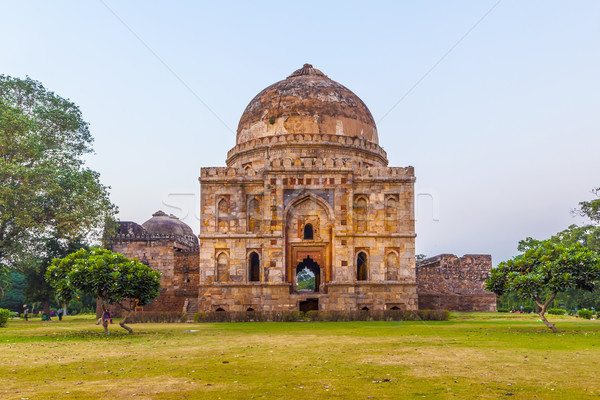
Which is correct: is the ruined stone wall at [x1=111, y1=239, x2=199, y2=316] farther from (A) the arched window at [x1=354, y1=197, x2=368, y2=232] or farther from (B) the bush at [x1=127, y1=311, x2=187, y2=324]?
(A) the arched window at [x1=354, y1=197, x2=368, y2=232]

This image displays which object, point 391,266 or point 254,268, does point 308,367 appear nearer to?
point 391,266

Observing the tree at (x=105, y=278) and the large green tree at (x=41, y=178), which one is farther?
the large green tree at (x=41, y=178)

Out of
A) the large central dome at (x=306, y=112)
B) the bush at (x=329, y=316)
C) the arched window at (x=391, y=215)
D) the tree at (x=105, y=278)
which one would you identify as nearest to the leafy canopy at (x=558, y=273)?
the bush at (x=329, y=316)

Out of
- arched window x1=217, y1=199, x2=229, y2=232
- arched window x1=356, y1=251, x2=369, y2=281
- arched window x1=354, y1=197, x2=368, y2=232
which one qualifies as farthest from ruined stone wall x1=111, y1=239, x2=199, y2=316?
arched window x1=354, y1=197, x2=368, y2=232

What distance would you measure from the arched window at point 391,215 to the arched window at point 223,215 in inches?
334

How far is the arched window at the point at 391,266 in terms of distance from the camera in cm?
3002

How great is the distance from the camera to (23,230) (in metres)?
31.5

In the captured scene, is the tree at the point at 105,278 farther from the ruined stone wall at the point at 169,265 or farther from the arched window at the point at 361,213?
the ruined stone wall at the point at 169,265

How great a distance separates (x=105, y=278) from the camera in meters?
18.8

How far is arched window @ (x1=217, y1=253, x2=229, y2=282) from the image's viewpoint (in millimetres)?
30047

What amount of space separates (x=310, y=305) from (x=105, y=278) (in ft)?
47.3

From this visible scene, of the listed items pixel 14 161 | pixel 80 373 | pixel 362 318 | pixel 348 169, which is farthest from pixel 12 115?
pixel 80 373

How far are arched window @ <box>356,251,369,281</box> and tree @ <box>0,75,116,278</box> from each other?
1489 centimetres

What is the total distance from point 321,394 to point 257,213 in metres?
22.9
